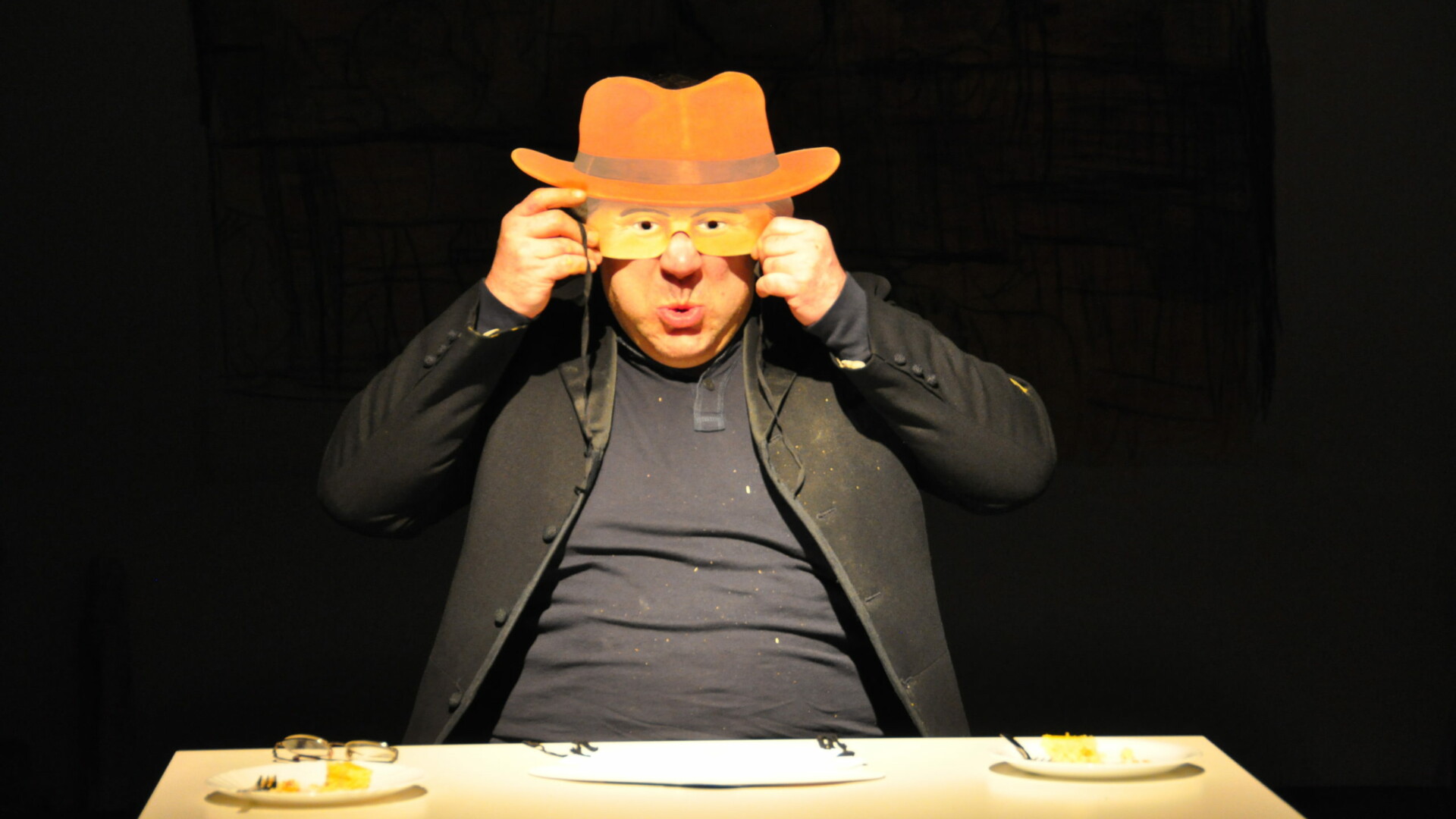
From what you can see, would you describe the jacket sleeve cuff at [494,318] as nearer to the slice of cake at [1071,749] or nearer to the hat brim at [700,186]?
the hat brim at [700,186]

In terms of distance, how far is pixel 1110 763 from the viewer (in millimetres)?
1615

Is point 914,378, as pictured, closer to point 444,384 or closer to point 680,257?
point 680,257

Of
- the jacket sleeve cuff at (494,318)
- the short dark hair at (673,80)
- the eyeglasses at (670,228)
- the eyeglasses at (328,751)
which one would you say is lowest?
the eyeglasses at (328,751)

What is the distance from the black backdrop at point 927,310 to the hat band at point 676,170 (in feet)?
3.78

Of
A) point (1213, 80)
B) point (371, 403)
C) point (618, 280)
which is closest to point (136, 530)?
point (371, 403)

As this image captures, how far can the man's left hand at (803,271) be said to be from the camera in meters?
2.22

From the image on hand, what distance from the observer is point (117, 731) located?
3.69 meters

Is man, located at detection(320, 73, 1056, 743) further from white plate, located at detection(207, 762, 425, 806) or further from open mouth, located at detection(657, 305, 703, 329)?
white plate, located at detection(207, 762, 425, 806)

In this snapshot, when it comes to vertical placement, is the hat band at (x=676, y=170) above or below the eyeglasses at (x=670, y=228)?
above

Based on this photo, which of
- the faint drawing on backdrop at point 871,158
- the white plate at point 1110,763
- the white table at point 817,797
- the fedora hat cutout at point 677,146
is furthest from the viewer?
the faint drawing on backdrop at point 871,158

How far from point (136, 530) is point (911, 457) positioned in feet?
6.93

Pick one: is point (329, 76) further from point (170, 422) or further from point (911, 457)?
point (911, 457)

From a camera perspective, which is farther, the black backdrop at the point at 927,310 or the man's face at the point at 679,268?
the black backdrop at the point at 927,310

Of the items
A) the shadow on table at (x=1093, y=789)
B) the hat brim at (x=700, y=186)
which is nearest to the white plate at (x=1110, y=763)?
the shadow on table at (x=1093, y=789)
